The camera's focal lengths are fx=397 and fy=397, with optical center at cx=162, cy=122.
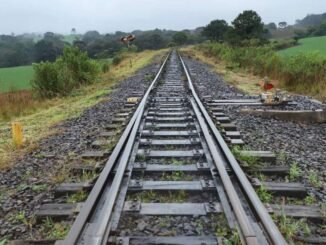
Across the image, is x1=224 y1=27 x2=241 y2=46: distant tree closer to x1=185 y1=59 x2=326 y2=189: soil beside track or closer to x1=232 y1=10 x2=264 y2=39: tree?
x1=232 y1=10 x2=264 y2=39: tree

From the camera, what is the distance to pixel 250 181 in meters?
4.14

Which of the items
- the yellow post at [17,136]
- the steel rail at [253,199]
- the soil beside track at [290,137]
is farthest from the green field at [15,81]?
the steel rail at [253,199]

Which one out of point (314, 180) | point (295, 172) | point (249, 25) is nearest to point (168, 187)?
point (295, 172)

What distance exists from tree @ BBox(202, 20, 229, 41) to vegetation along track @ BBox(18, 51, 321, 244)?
62.7 meters

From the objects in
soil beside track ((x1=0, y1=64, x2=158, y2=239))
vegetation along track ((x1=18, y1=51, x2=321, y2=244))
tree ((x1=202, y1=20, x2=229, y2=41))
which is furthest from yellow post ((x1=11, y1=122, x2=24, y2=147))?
tree ((x1=202, y1=20, x2=229, y2=41))

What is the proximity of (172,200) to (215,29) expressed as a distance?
65.6 meters

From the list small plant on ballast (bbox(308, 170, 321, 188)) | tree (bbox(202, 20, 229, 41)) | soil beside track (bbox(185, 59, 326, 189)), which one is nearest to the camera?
small plant on ballast (bbox(308, 170, 321, 188))

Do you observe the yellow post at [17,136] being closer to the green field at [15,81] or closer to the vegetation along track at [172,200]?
the vegetation along track at [172,200]

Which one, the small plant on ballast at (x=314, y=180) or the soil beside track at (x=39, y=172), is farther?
the small plant on ballast at (x=314, y=180)

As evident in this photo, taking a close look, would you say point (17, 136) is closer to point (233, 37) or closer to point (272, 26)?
point (233, 37)

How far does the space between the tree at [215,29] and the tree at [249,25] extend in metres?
16.5

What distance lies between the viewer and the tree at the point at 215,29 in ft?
217

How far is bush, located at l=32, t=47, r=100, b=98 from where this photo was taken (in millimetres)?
15758

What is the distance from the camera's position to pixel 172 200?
3857 mm
